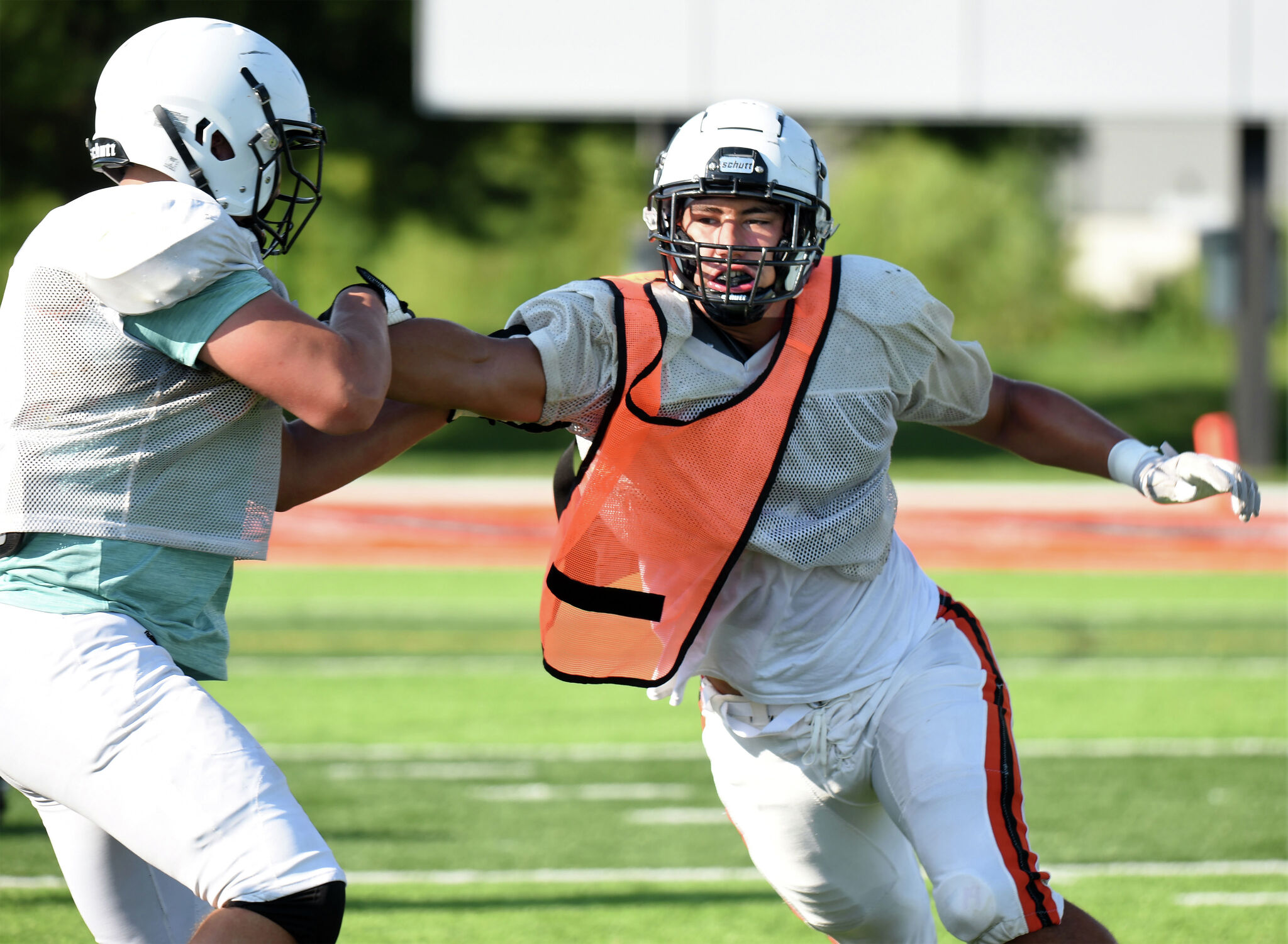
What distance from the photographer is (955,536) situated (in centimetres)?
1395

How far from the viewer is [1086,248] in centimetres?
5253

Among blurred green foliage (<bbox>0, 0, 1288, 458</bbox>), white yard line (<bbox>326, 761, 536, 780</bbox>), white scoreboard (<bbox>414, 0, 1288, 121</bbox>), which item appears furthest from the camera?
blurred green foliage (<bbox>0, 0, 1288, 458</bbox>)

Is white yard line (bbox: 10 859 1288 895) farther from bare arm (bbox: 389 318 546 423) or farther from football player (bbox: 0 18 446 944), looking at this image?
bare arm (bbox: 389 318 546 423)

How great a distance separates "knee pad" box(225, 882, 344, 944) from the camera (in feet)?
8.39

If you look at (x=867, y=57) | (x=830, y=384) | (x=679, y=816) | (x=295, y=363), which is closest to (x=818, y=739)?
(x=830, y=384)

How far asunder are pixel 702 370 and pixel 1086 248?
169ft

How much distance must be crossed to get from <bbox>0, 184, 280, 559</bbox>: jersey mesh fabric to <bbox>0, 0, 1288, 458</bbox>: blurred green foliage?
1398cm

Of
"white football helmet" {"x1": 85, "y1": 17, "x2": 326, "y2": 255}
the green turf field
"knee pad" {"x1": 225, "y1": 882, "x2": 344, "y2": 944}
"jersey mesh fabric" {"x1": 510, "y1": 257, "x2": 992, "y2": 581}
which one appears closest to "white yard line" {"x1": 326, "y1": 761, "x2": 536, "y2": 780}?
the green turf field

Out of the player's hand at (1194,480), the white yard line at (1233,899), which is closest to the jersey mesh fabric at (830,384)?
the player's hand at (1194,480)

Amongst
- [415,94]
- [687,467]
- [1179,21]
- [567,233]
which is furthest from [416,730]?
[567,233]

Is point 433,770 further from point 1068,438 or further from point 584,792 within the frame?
point 1068,438

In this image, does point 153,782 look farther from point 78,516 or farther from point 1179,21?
point 1179,21

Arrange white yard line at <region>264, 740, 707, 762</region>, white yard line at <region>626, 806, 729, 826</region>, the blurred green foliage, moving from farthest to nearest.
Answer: the blurred green foliage, white yard line at <region>264, 740, 707, 762</region>, white yard line at <region>626, 806, 729, 826</region>

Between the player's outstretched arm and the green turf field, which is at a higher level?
the player's outstretched arm
